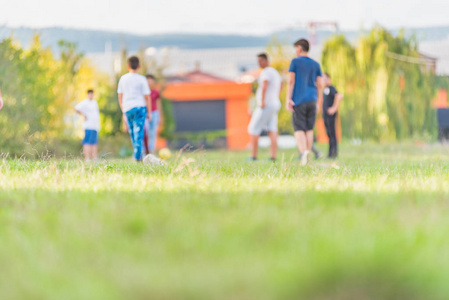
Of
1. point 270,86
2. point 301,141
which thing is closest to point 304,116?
point 301,141

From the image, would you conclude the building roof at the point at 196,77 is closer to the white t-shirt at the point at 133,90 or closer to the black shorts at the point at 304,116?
the white t-shirt at the point at 133,90

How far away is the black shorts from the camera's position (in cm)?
1078

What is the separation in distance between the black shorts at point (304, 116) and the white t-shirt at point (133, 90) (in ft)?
7.70

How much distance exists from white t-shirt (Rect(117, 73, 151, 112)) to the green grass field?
221 inches

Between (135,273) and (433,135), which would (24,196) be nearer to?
(135,273)

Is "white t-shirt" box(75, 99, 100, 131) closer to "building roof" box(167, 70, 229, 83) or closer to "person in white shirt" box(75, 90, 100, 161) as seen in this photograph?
"person in white shirt" box(75, 90, 100, 161)

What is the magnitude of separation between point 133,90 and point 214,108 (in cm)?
2667

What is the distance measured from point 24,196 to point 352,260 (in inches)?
114

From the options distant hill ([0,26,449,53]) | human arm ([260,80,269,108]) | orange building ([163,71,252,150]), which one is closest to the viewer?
human arm ([260,80,269,108])

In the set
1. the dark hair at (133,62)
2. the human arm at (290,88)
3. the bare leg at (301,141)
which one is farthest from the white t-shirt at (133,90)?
the bare leg at (301,141)

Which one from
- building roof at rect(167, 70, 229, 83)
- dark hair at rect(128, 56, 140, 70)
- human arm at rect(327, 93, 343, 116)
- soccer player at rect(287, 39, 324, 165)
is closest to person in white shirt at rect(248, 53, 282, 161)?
human arm at rect(327, 93, 343, 116)

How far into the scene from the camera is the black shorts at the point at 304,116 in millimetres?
10781

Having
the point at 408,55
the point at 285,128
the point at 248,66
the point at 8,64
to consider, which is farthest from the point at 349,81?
the point at 248,66

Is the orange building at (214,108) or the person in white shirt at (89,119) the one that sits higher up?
the person in white shirt at (89,119)
